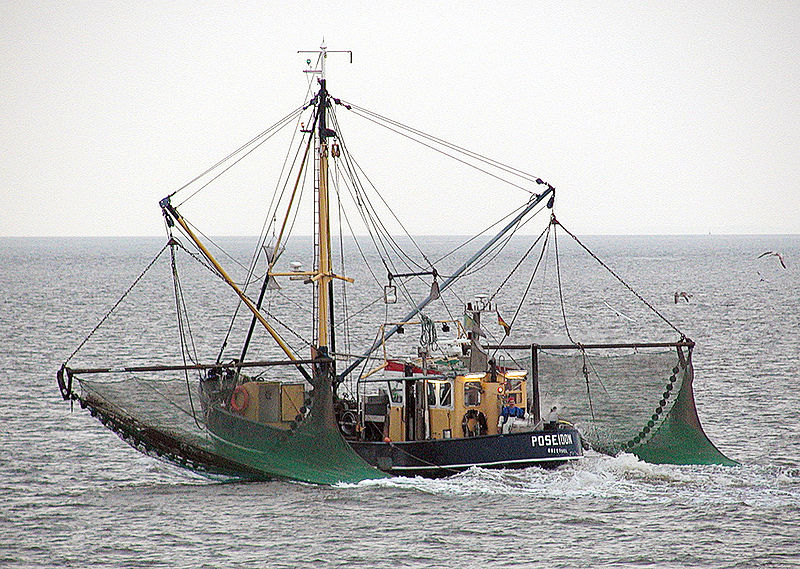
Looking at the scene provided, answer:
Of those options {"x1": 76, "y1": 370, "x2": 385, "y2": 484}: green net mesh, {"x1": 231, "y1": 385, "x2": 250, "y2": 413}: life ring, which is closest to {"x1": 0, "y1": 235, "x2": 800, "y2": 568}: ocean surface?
{"x1": 76, "y1": 370, "x2": 385, "y2": 484}: green net mesh

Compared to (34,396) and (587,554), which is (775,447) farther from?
(34,396)

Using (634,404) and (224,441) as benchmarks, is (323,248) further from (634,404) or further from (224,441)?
(634,404)

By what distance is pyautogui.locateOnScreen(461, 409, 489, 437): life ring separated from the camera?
35.0m

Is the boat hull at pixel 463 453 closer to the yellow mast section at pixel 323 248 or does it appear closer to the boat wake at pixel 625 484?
the boat wake at pixel 625 484

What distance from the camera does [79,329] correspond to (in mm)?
83875

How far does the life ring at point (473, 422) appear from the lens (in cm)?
3497

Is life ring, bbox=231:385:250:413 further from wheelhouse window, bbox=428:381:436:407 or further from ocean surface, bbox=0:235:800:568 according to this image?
wheelhouse window, bbox=428:381:436:407

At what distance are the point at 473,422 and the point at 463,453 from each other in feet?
4.13

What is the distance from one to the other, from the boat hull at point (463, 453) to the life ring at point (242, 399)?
3864mm

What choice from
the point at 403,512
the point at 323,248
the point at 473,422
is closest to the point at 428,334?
the point at 473,422

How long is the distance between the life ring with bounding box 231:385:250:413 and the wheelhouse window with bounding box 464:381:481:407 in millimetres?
6915

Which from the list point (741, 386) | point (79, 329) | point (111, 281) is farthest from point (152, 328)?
point (111, 281)

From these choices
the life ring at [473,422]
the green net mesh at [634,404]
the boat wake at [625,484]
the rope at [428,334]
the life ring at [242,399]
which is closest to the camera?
the boat wake at [625,484]

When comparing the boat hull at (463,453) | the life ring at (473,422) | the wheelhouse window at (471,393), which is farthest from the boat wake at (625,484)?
the wheelhouse window at (471,393)
